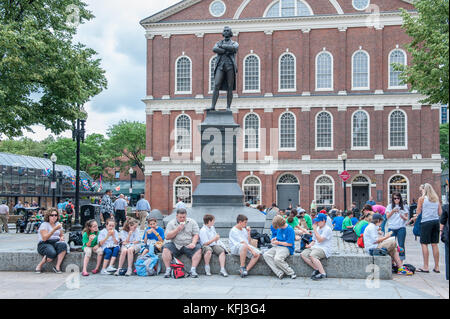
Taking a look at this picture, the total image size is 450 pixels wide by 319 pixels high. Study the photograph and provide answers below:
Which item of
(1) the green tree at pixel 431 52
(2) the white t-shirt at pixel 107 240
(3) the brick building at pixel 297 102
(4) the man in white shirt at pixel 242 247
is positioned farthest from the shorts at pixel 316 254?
(3) the brick building at pixel 297 102

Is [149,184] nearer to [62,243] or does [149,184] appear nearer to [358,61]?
[358,61]

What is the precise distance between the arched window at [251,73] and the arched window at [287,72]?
1908 mm

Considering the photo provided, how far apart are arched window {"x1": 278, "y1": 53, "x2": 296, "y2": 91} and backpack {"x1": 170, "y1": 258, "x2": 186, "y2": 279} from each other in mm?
32176

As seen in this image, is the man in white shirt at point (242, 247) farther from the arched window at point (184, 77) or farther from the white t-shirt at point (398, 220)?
the arched window at point (184, 77)

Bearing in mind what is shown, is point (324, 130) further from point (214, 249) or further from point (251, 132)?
point (214, 249)

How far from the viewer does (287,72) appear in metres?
41.4

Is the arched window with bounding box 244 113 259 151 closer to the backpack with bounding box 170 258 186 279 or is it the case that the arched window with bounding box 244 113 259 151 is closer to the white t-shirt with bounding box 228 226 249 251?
the white t-shirt with bounding box 228 226 249 251

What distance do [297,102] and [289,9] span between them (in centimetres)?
759

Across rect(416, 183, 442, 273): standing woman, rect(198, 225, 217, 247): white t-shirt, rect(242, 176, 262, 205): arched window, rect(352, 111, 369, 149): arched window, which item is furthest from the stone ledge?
rect(352, 111, 369, 149): arched window

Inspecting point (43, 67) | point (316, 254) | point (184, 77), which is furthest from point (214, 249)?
point (184, 77)

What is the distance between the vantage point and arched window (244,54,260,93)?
41719mm

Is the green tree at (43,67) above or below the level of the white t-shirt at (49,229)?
above

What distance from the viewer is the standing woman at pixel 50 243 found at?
11078mm

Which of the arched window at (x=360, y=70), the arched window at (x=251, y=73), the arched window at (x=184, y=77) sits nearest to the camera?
the arched window at (x=360, y=70)
